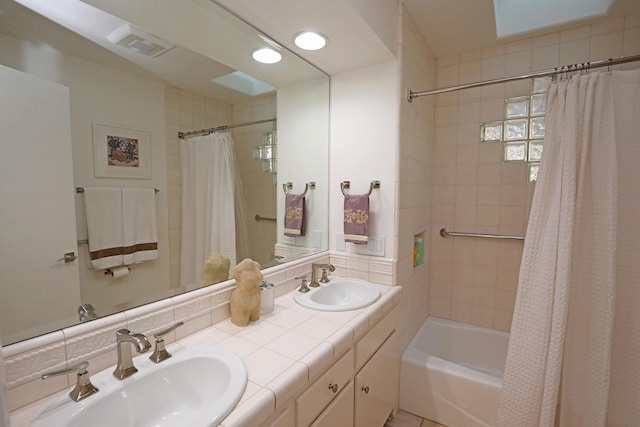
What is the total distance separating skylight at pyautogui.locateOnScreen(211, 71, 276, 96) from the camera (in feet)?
4.60

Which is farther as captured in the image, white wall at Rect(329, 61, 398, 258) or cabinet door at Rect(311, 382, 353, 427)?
white wall at Rect(329, 61, 398, 258)

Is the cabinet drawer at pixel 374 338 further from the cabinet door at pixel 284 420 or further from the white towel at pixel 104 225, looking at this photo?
the white towel at pixel 104 225

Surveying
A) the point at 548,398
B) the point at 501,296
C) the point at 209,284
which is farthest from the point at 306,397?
the point at 501,296

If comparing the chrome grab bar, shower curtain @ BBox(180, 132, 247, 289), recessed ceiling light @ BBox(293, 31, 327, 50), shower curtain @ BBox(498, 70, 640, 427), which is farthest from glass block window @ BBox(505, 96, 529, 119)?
shower curtain @ BBox(180, 132, 247, 289)

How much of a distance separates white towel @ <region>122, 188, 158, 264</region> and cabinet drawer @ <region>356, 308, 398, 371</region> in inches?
37.3

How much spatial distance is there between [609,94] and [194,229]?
1952 mm

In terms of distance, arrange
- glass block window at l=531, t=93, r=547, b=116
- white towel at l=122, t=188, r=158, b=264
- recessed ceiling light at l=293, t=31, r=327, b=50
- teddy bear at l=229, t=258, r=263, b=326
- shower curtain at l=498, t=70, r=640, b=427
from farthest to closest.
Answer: glass block window at l=531, t=93, r=547, b=116 < recessed ceiling light at l=293, t=31, r=327, b=50 < shower curtain at l=498, t=70, r=640, b=427 < teddy bear at l=229, t=258, r=263, b=326 < white towel at l=122, t=188, r=158, b=264

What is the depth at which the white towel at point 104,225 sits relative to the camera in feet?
3.13

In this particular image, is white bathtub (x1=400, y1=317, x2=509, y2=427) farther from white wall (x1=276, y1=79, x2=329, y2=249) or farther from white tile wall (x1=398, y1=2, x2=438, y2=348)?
white wall (x1=276, y1=79, x2=329, y2=249)

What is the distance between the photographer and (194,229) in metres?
1.27

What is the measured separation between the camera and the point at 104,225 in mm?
989

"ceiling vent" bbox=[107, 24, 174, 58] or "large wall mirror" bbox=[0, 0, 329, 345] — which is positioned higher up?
"ceiling vent" bbox=[107, 24, 174, 58]

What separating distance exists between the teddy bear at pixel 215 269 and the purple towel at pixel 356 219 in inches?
29.8

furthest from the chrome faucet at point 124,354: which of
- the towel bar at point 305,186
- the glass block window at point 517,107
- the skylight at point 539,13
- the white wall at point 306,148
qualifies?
the glass block window at point 517,107
